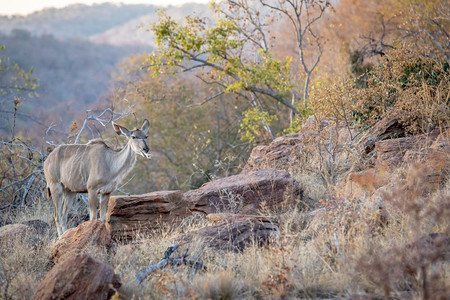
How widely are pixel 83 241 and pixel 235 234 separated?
7.32 feet

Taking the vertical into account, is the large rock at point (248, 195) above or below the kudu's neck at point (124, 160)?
below

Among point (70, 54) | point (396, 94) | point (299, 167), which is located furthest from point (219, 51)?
point (70, 54)

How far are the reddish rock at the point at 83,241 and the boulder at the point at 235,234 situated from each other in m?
1.13

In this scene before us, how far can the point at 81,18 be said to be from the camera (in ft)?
506

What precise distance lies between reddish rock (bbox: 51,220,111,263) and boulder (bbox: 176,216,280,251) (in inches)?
44.6

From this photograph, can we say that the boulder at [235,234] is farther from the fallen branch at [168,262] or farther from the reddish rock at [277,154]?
the reddish rock at [277,154]

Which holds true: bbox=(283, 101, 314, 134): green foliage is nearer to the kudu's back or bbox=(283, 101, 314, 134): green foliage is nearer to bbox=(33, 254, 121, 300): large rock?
the kudu's back

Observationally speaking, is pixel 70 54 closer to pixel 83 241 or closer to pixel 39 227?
pixel 39 227

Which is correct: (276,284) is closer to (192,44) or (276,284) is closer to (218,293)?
(218,293)

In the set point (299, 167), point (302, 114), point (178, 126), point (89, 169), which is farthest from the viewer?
point (178, 126)

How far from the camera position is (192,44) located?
17.9 meters

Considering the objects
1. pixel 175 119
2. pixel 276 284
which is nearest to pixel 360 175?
pixel 276 284

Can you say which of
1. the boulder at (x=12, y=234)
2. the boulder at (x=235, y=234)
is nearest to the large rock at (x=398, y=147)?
the boulder at (x=235, y=234)

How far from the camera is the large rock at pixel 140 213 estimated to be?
1021 centimetres
